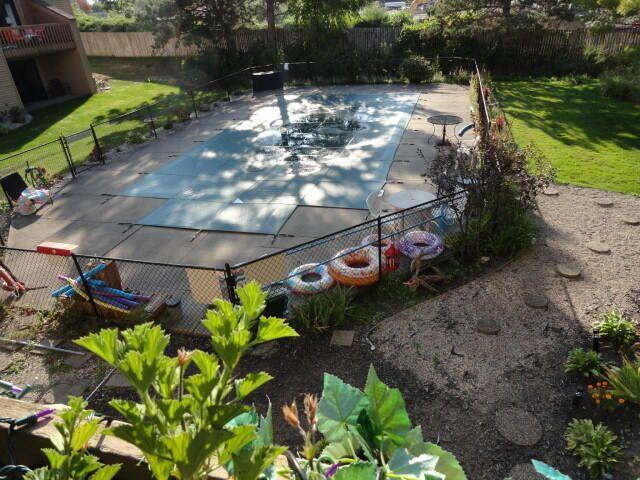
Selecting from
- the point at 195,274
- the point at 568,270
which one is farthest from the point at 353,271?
the point at 568,270

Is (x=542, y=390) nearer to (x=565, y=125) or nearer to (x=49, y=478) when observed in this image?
(x=49, y=478)

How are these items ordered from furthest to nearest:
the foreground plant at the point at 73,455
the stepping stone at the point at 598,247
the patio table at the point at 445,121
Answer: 1. the patio table at the point at 445,121
2. the stepping stone at the point at 598,247
3. the foreground plant at the point at 73,455

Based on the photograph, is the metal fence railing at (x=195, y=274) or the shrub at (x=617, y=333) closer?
the shrub at (x=617, y=333)

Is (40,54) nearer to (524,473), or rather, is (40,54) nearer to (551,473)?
(524,473)

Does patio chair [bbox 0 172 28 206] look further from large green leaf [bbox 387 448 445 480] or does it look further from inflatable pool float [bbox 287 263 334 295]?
large green leaf [bbox 387 448 445 480]

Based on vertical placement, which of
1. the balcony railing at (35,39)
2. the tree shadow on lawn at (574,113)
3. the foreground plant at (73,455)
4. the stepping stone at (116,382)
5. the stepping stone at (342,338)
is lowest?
the stepping stone at (116,382)

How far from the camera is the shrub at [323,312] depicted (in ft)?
18.7

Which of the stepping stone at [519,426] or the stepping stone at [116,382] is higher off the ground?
the stepping stone at [519,426]

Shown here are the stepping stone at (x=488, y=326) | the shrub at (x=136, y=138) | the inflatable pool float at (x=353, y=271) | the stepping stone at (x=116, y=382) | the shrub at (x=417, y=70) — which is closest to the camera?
the stepping stone at (x=116, y=382)

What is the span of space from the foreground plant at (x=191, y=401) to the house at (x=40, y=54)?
22.0 metres

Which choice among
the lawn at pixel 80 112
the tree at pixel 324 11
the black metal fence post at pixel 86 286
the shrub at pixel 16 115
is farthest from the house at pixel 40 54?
the black metal fence post at pixel 86 286

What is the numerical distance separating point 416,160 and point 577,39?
13.8 metres

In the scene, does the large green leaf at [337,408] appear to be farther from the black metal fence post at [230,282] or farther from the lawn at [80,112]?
the lawn at [80,112]

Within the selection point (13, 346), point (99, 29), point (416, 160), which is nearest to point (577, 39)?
point (416, 160)
